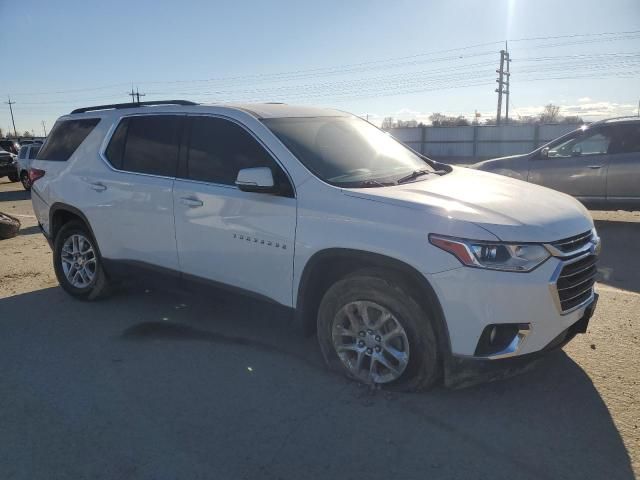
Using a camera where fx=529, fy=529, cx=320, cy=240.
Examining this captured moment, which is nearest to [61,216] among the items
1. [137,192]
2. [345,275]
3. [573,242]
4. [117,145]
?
[117,145]

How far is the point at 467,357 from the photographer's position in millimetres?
3049

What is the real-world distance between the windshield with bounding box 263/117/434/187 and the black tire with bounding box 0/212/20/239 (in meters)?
6.99

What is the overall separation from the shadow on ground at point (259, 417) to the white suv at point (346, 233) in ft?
0.97

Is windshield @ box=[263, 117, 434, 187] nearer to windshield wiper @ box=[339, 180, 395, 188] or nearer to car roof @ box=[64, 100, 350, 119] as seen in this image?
windshield wiper @ box=[339, 180, 395, 188]

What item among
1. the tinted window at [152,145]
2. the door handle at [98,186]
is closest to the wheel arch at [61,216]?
the door handle at [98,186]

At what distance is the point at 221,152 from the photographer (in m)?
4.18

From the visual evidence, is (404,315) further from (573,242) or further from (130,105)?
(130,105)

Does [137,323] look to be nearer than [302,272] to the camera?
No

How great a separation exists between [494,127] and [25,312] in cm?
3278

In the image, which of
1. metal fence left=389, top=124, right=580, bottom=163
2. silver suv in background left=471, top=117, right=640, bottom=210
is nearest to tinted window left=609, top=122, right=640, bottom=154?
silver suv in background left=471, top=117, right=640, bottom=210

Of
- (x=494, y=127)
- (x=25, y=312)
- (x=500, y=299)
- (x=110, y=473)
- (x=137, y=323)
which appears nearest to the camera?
(x=110, y=473)

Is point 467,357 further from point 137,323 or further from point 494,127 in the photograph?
point 494,127

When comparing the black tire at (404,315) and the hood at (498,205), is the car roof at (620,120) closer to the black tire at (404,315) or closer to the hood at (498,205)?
the hood at (498,205)

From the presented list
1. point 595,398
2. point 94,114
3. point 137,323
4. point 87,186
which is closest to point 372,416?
point 595,398
